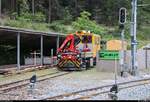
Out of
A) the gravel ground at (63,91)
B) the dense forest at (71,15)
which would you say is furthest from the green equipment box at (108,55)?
the dense forest at (71,15)

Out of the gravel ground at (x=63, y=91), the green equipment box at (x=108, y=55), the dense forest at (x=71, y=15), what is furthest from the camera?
the dense forest at (x=71, y=15)

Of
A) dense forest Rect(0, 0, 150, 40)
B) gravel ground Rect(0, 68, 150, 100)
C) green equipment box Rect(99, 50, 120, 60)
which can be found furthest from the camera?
dense forest Rect(0, 0, 150, 40)

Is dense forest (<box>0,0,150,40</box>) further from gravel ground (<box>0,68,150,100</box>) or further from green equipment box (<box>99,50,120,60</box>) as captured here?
gravel ground (<box>0,68,150,100</box>)

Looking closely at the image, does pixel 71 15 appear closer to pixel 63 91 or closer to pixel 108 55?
pixel 108 55

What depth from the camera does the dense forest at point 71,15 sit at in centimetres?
6769

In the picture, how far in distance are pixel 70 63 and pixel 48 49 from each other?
1704 cm

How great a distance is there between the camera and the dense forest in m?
67.7

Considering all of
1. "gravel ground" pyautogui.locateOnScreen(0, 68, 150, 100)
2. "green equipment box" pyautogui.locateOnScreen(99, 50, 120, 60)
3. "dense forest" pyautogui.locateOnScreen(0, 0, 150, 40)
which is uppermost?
"dense forest" pyautogui.locateOnScreen(0, 0, 150, 40)

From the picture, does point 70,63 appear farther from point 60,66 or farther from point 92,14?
point 92,14

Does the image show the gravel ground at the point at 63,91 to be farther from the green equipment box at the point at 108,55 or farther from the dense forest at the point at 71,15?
the dense forest at the point at 71,15

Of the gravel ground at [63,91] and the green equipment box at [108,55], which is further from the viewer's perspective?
the green equipment box at [108,55]

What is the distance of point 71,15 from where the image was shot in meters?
82.4

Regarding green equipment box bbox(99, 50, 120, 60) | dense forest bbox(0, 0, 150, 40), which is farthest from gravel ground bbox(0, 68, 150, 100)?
dense forest bbox(0, 0, 150, 40)

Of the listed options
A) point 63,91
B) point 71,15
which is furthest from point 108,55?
point 71,15
